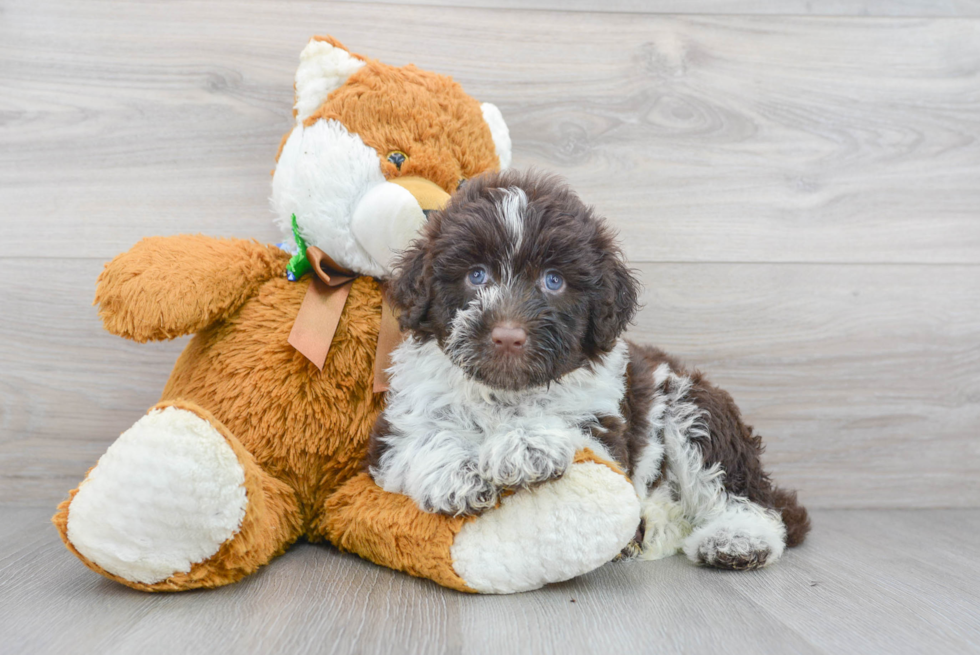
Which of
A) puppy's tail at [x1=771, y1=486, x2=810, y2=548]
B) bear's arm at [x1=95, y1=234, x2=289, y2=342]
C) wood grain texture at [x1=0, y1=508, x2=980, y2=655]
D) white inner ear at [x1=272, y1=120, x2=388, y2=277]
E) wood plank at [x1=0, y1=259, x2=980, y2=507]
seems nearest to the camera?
Result: wood grain texture at [x1=0, y1=508, x2=980, y2=655]

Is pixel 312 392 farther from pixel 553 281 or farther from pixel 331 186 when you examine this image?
pixel 553 281

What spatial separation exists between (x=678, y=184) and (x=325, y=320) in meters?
1.15

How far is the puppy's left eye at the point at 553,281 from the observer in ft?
4.26

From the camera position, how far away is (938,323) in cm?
221

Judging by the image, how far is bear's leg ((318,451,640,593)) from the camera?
4.23 ft

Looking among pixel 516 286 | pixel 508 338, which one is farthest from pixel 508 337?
pixel 516 286

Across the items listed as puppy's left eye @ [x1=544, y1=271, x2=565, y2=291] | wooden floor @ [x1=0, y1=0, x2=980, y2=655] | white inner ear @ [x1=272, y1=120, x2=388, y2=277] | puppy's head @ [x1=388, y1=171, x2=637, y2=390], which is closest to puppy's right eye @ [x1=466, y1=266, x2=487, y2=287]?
puppy's head @ [x1=388, y1=171, x2=637, y2=390]

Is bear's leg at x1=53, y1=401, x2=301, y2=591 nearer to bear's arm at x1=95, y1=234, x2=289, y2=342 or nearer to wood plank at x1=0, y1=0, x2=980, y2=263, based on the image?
bear's arm at x1=95, y1=234, x2=289, y2=342

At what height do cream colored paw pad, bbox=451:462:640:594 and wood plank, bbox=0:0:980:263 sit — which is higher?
wood plank, bbox=0:0:980:263

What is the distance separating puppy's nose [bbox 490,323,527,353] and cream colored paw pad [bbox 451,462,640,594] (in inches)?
10.6

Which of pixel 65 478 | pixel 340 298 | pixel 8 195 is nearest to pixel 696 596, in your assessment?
pixel 340 298

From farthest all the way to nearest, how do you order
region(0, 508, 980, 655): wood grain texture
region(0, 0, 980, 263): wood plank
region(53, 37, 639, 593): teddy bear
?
region(0, 0, 980, 263): wood plank, region(53, 37, 639, 593): teddy bear, region(0, 508, 980, 655): wood grain texture

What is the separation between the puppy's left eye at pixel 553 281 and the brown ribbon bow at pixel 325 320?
1.31 ft

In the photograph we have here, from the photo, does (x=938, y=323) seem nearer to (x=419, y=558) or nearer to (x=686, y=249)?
(x=686, y=249)
